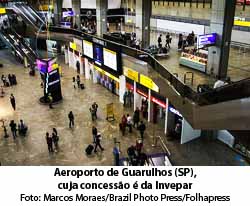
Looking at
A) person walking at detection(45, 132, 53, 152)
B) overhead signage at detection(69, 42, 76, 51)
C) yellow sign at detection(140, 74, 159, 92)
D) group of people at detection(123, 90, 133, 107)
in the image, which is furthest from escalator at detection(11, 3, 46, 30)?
person walking at detection(45, 132, 53, 152)

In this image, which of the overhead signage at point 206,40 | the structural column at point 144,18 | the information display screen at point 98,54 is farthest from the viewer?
the information display screen at point 98,54

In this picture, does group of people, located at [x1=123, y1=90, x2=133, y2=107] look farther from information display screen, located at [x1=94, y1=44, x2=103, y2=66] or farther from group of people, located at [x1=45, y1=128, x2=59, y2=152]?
group of people, located at [x1=45, y1=128, x2=59, y2=152]

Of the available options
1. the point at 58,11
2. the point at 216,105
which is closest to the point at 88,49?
the point at 58,11

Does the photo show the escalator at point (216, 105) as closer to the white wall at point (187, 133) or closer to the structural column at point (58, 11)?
the white wall at point (187, 133)

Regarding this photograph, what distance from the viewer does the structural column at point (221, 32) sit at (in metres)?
16.5

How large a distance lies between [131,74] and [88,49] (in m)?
7.04

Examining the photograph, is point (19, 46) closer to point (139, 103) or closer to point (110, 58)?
point (110, 58)

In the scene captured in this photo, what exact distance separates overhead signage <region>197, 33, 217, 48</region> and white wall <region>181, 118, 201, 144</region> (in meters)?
4.20

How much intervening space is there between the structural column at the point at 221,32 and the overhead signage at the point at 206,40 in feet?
0.88

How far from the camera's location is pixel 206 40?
16891 mm

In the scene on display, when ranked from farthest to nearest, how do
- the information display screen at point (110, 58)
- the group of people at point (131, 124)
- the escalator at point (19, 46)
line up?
the escalator at point (19, 46) → the information display screen at point (110, 58) → the group of people at point (131, 124)

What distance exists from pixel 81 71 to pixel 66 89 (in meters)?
4.76

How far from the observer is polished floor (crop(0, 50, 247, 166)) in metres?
15.8

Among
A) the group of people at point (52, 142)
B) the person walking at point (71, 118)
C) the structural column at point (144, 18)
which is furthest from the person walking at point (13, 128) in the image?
the structural column at point (144, 18)
